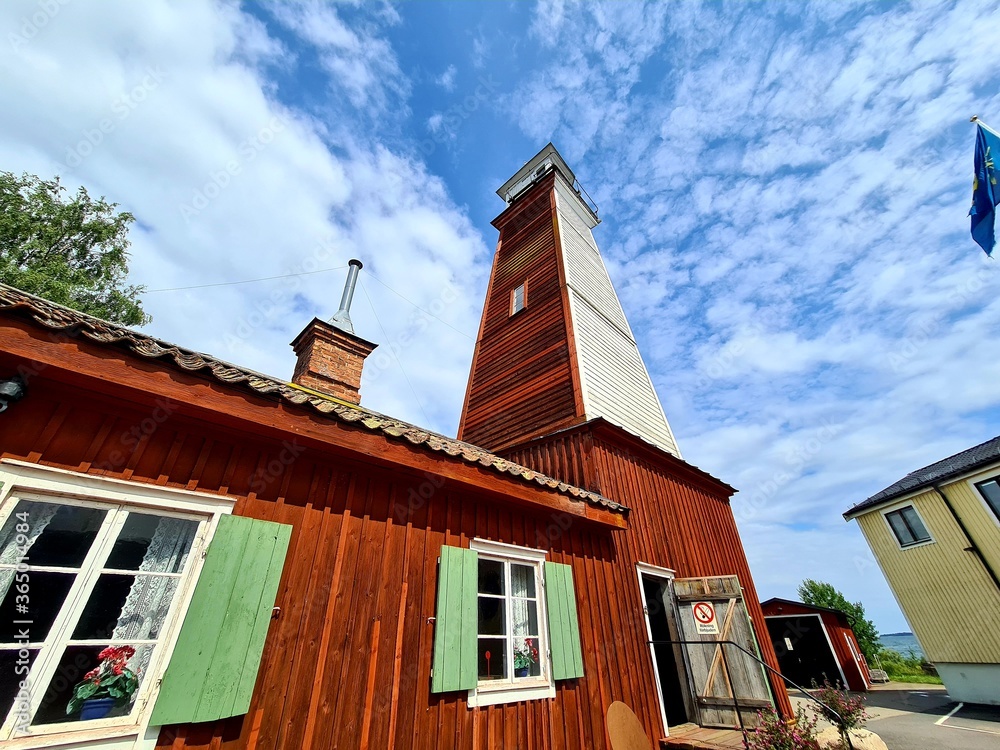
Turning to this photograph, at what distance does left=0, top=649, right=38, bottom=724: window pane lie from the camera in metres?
2.24

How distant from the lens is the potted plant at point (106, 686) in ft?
8.02

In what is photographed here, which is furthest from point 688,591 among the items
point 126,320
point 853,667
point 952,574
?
point 126,320

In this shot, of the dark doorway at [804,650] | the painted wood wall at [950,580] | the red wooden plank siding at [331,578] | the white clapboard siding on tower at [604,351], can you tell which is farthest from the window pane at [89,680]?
the dark doorway at [804,650]

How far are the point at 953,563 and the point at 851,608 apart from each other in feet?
54.0

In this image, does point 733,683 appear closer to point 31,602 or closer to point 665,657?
point 665,657

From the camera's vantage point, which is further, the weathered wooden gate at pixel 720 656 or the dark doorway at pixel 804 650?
the dark doorway at pixel 804 650

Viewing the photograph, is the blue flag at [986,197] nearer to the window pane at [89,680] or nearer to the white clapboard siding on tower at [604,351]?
the white clapboard siding on tower at [604,351]

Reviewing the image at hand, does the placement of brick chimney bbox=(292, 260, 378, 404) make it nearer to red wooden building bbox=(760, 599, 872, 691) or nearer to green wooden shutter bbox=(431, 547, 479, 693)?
green wooden shutter bbox=(431, 547, 479, 693)

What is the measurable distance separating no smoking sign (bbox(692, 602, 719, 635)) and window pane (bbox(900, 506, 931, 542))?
44.6 feet

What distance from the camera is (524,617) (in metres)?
4.78

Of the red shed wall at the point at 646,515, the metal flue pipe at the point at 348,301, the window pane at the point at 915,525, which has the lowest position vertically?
the red shed wall at the point at 646,515

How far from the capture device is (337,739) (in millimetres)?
3086

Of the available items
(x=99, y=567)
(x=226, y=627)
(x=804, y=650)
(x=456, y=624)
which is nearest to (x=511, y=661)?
(x=456, y=624)

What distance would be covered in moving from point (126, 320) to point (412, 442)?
23.4 m
